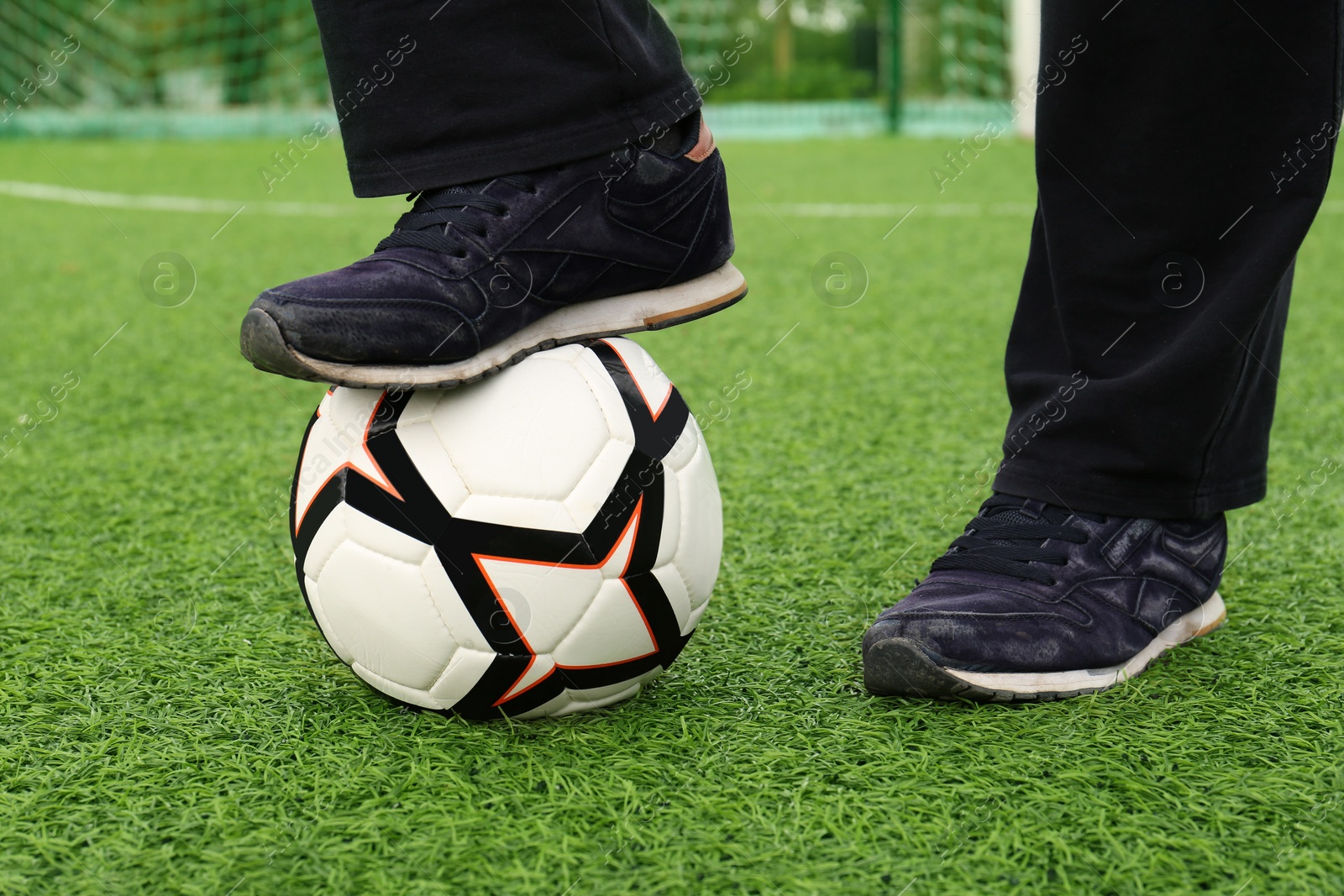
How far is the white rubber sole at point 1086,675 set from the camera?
1.30 meters

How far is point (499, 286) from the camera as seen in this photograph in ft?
4.07

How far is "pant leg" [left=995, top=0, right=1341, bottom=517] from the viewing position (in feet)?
4.02

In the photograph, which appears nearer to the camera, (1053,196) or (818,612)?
(1053,196)

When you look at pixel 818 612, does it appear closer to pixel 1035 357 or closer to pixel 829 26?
pixel 1035 357

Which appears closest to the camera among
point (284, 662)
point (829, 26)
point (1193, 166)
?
point (1193, 166)

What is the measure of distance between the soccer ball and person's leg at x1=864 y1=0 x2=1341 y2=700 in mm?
287

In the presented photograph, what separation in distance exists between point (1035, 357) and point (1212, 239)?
0.86 feet

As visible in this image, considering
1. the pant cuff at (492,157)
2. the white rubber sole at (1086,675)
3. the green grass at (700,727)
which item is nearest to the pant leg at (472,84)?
the pant cuff at (492,157)

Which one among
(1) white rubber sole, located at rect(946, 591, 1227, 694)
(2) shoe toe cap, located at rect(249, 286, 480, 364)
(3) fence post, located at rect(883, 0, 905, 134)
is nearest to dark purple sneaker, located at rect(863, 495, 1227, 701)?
(1) white rubber sole, located at rect(946, 591, 1227, 694)

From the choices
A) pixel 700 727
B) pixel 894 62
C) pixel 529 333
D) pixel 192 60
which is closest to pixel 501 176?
pixel 529 333

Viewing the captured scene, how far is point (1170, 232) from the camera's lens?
1.30 metres

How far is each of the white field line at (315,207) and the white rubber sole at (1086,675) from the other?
14.2 feet

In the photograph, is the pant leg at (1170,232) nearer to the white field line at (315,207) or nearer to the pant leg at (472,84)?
the pant leg at (472,84)

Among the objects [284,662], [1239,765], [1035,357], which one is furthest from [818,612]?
[284,662]
